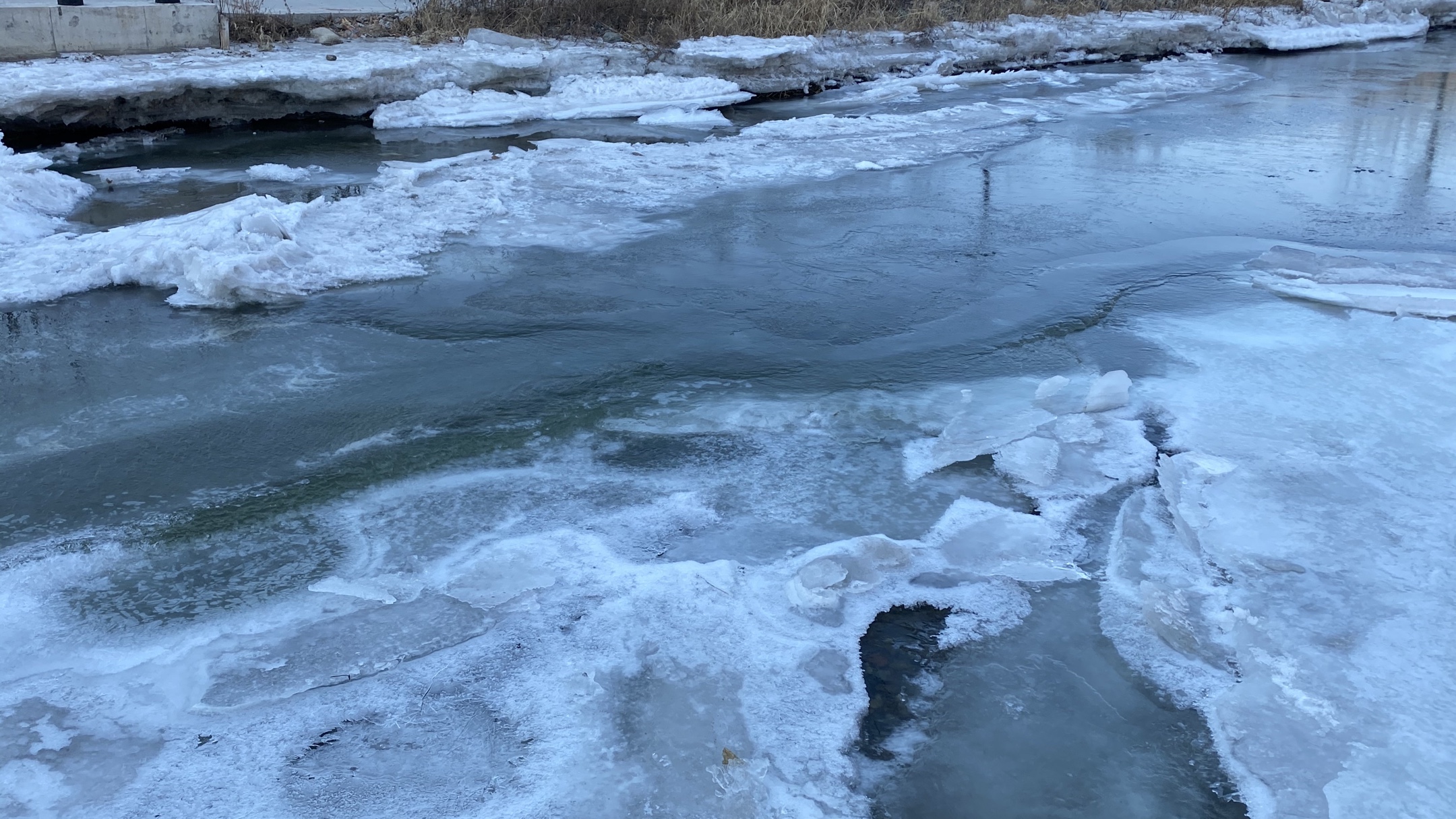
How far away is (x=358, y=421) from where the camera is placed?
4.78 metres

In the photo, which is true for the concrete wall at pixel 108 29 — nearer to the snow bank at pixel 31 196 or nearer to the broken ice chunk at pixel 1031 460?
the snow bank at pixel 31 196

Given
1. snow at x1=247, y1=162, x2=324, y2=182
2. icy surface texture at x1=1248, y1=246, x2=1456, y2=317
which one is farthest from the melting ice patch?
snow at x1=247, y1=162, x2=324, y2=182

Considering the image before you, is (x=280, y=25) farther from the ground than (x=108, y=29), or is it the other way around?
(x=280, y=25)

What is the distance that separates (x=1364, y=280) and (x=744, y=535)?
4818mm

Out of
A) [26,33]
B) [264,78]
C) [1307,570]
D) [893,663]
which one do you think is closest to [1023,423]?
[1307,570]

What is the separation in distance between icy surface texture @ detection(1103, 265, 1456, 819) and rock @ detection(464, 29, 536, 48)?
10671 mm

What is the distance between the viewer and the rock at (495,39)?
13.6 meters

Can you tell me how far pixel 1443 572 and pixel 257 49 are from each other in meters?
13.2

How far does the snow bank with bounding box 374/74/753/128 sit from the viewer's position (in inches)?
461

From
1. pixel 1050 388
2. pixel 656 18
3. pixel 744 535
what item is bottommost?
pixel 744 535

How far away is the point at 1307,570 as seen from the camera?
3.67 meters

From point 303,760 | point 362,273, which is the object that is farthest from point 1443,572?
point 362,273

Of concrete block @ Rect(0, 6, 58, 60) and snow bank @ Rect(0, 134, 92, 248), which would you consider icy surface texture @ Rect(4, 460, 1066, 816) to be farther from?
concrete block @ Rect(0, 6, 58, 60)

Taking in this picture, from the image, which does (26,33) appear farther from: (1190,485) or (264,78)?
(1190,485)
